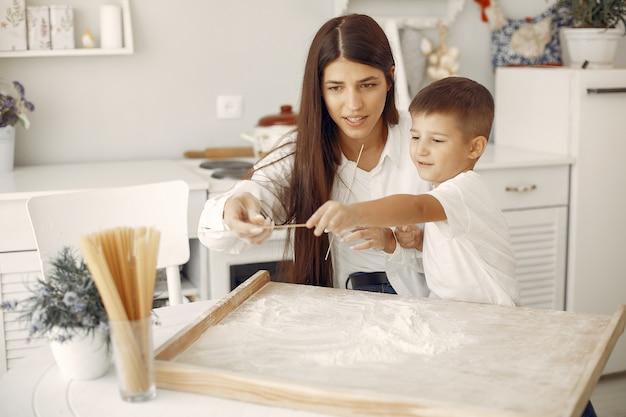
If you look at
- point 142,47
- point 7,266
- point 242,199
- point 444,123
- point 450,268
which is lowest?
point 7,266

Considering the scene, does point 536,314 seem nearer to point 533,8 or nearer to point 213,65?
point 213,65

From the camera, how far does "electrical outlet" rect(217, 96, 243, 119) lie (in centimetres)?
310

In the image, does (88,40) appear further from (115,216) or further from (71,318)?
(71,318)

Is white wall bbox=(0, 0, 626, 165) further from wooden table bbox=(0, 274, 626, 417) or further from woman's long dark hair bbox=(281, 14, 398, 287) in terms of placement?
wooden table bbox=(0, 274, 626, 417)

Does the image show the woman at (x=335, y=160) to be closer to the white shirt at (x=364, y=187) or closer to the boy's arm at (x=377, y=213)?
the white shirt at (x=364, y=187)

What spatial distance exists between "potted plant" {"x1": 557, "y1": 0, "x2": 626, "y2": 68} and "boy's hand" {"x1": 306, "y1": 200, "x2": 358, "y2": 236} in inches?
82.9

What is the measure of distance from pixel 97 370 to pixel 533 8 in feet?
9.36

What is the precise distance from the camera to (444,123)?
→ 1.68 metres

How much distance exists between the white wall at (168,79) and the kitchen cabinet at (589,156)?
948 mm

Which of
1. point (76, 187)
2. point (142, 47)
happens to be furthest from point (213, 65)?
point (76, 187)

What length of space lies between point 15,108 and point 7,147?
139mm

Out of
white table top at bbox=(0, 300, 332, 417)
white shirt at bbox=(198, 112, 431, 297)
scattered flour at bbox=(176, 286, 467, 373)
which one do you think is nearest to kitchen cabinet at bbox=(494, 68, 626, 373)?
white shirt at bbox=(198, 112, 431, 297)

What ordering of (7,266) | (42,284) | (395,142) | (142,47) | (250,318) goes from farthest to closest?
(142,47), (7,266), (395,142), (250,318), (42,284)

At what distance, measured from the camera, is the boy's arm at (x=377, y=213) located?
51.1 inches
